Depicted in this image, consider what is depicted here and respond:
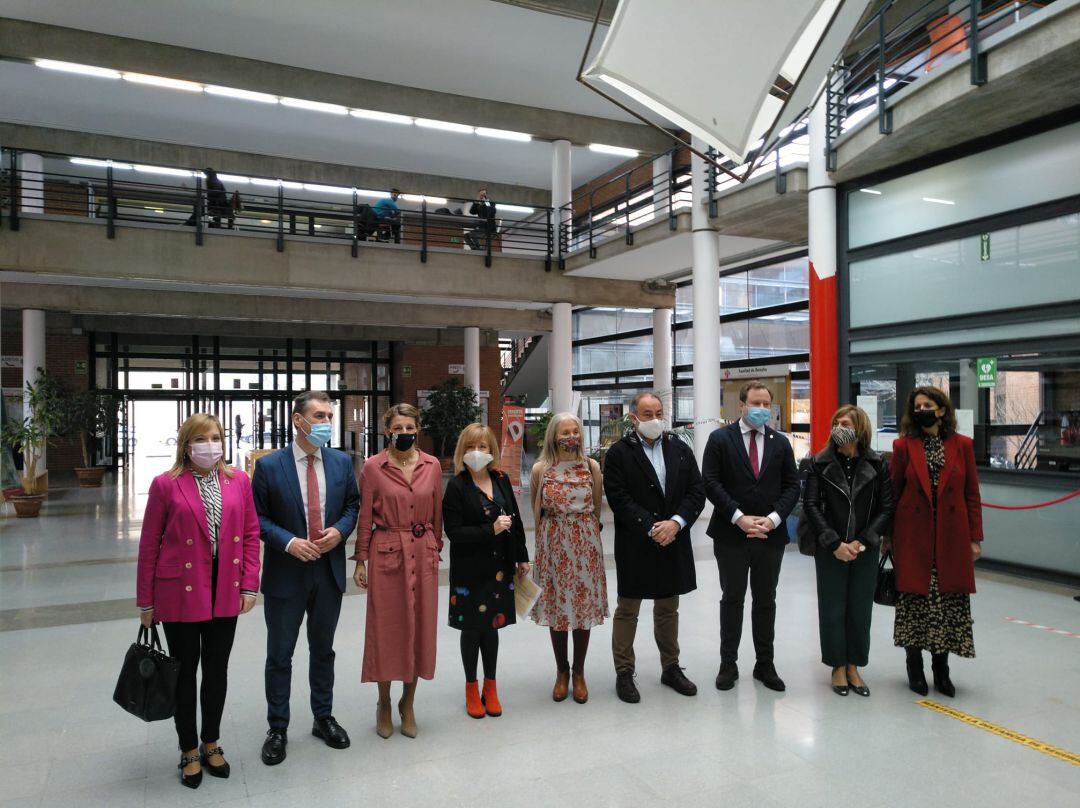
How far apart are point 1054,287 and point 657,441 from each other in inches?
187

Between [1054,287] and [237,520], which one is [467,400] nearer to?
[1054,287]

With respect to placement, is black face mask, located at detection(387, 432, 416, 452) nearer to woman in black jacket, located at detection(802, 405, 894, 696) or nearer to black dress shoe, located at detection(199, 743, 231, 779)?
black dress shoe, located at detection(199, 743, 231, 779)

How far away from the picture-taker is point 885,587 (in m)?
4.28

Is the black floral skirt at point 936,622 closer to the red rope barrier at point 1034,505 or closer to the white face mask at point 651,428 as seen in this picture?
the white face mask at point 651,428

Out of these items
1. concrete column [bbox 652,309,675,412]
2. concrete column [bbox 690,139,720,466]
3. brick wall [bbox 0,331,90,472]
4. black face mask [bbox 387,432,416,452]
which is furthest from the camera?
brick wall [bbox 0,331,90,472]

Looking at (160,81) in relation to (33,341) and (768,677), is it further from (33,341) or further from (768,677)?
(768,677)

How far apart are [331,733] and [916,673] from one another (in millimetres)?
3061

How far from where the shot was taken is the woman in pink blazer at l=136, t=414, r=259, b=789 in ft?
10.2

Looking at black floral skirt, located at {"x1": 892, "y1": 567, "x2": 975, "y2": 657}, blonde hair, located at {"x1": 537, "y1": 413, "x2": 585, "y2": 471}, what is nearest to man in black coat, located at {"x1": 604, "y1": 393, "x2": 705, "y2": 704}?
blonde hair, located at {"x1": 537, "y1": 413, "x2": 585, "y2": 471}

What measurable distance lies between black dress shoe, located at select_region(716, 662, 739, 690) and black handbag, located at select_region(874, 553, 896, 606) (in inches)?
33.7

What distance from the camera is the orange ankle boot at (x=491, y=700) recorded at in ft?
12.9

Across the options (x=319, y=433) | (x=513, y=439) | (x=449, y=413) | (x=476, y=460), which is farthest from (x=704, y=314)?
(x=449, y=413)

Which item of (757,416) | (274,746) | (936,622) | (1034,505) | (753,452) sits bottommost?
(274,746)

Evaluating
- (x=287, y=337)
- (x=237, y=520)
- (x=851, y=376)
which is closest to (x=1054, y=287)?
(x=851, y=376)
